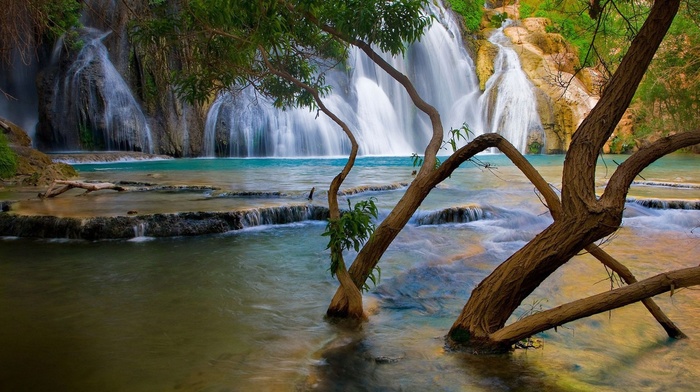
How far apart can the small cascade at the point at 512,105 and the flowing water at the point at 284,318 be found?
23.0 metres

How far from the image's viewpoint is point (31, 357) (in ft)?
13.1

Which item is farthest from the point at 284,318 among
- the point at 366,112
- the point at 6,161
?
the point at 366,112

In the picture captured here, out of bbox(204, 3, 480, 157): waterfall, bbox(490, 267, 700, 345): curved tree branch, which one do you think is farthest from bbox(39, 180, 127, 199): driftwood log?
bbox(204, 3, 480, 157): waterfall

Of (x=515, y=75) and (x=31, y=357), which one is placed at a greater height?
(x=515, y=75)

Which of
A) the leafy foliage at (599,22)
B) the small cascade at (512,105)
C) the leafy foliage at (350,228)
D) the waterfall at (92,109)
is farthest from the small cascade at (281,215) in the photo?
the small cascade at (512,105)

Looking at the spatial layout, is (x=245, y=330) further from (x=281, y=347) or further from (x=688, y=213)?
(x=688, y=213)

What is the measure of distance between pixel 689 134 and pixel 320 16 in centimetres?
321

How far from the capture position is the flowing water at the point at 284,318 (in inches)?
147

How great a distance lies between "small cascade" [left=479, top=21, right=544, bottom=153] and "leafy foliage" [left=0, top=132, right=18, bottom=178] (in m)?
24.6

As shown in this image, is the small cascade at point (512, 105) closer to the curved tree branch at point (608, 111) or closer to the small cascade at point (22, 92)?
the small cascade at point (22, 92)

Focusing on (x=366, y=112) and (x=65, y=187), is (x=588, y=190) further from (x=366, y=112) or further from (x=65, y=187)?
(x=366, y=112)

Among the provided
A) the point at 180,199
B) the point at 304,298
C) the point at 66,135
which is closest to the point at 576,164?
the point at 304,298

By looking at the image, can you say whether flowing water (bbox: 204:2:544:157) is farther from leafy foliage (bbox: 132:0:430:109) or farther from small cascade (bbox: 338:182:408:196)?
leafy foliage (bbox: 132:0:430:109)

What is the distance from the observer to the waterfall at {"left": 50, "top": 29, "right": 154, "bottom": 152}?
2512cm
